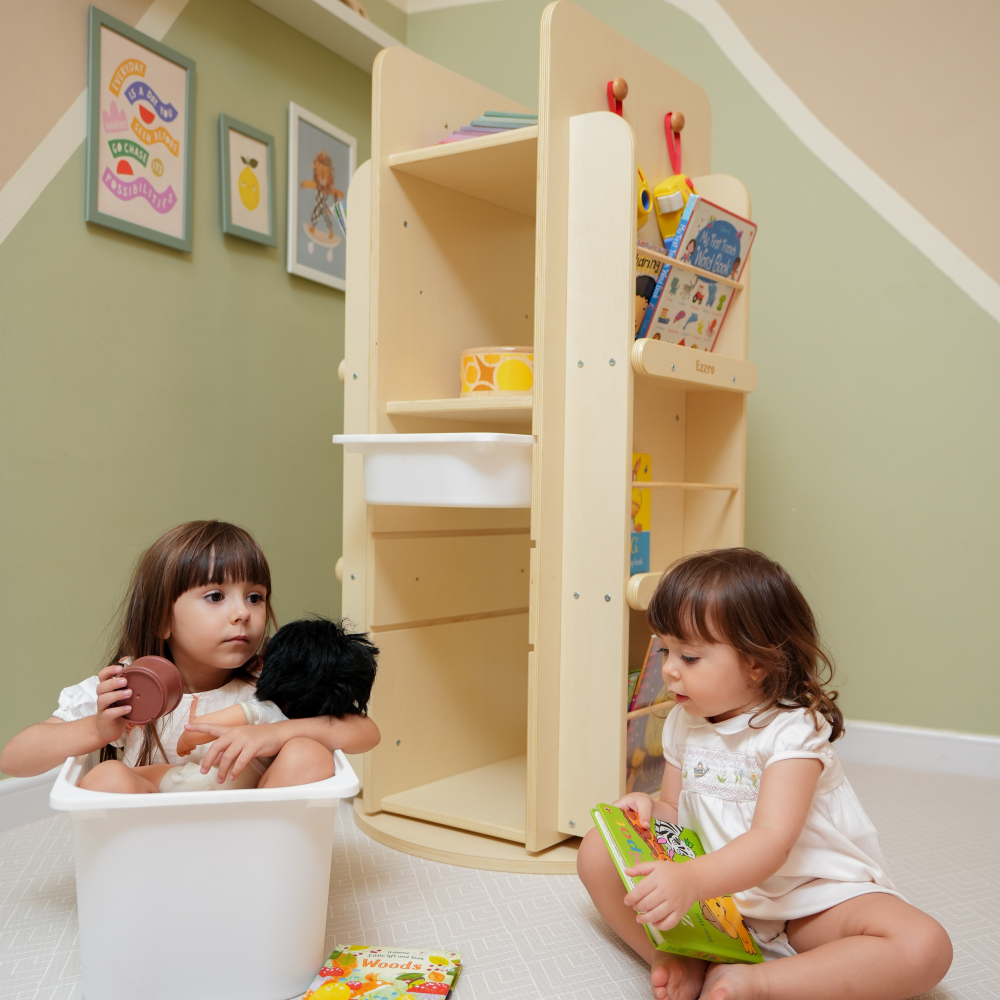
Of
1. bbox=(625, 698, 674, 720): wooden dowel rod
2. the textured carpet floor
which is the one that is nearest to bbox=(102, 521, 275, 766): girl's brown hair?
the textured carpet floor

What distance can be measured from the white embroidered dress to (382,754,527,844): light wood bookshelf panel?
0.40 m

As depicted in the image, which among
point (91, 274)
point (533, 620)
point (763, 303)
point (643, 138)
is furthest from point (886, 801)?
point (91, 274)

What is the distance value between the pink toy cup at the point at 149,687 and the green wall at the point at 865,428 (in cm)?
139

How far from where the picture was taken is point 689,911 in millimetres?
976

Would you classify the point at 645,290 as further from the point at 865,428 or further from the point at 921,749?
the point at 921,749

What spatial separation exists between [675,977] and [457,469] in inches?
26.5

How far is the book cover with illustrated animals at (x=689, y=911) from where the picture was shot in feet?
3.02

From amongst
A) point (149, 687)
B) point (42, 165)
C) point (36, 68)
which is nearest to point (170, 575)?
point (149, 687)

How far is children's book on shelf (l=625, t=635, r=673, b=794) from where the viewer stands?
4.58ft

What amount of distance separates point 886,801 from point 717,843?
0.79 metres

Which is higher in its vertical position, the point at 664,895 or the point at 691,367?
the point at 691,367

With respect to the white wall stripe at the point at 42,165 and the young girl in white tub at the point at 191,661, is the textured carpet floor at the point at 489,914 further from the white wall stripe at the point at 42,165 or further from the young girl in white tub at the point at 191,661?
the white wall stripe at the point at 42,165

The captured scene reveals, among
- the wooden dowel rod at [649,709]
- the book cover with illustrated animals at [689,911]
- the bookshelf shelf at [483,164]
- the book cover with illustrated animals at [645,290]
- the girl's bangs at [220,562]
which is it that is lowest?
the book cover with illustrated animals at [689,911]

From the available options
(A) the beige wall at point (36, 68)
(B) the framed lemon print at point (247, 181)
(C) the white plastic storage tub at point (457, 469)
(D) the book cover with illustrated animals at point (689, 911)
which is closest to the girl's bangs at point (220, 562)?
(C) the white plastic storage tub at point (457, 469)
